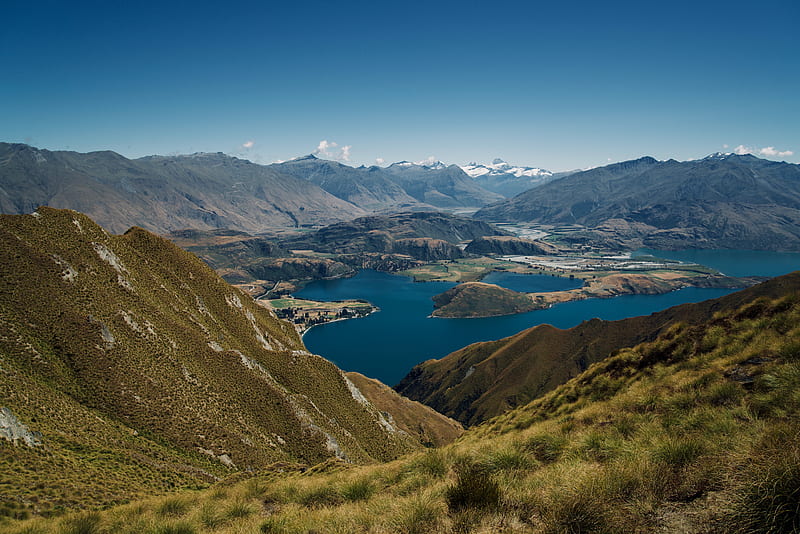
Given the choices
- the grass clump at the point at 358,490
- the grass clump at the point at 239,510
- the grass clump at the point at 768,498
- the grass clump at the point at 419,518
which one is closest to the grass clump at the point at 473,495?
the grass clump at the point at 419,518

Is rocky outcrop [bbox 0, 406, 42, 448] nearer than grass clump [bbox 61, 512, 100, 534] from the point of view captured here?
No

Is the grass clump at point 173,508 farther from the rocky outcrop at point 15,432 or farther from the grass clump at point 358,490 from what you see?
the rocky outcrop at point 15,432

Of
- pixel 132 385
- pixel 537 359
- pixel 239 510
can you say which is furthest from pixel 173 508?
pixel 537 359

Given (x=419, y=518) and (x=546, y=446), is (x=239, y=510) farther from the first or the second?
(x=546, y=446)

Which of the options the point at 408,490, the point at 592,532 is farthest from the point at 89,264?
the point at 592,532

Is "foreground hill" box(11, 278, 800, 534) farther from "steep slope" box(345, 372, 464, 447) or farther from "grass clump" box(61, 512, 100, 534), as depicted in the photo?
"steep slope" box(345, 372, 464, 447)

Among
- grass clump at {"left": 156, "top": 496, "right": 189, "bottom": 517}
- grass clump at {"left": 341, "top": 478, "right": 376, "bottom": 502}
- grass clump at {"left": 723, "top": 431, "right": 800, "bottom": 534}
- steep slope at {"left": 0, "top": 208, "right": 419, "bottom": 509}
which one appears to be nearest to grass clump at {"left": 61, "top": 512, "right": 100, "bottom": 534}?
grass clump at {"left": 156, "top": 496, "right": 189, "bottom": 517}

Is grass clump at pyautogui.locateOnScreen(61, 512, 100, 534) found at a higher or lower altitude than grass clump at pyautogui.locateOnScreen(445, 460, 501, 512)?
lower
